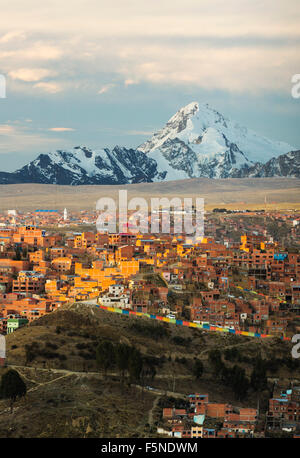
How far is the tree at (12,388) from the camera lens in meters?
16.8

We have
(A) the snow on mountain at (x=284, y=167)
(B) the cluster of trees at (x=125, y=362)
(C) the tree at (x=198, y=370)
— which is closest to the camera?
(B) the cluster of trees at (x=125, y=362)

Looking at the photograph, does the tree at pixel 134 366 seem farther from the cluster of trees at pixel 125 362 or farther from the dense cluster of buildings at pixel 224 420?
the dense cluster of buildings at pixel 224 420

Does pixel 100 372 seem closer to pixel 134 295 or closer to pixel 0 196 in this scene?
pixel 134 295

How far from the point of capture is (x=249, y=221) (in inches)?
Answer: 1849

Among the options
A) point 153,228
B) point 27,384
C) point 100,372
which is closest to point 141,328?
point 100,372

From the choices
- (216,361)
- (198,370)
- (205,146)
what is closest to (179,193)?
(205,146)

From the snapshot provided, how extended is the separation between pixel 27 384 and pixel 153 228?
2543cm

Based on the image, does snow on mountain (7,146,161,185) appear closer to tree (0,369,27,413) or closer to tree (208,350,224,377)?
tree (208,350,224,377)

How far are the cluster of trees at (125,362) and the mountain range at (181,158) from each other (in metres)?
79.1

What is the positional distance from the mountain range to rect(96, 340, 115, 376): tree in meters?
79.3

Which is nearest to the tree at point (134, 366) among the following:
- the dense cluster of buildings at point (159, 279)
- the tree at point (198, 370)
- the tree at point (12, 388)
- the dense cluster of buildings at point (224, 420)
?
the dense cluster of buildings at point (224, 420)

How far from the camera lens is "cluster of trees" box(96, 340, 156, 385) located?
59.9 feet

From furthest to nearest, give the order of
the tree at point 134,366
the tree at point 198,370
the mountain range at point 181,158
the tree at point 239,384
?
the mountain range at point 181,158 → the tree at point 198,370 → the tree at point 239,384 → the tree at point 134,366

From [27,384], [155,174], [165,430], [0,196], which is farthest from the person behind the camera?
[155,174]
